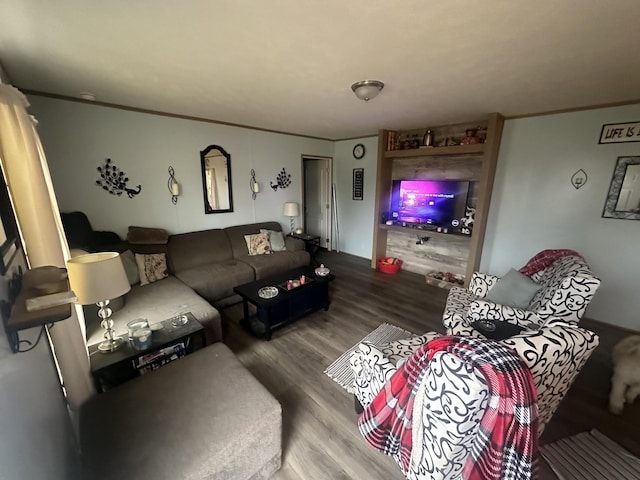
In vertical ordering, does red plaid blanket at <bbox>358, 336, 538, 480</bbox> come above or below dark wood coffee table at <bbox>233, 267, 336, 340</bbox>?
above

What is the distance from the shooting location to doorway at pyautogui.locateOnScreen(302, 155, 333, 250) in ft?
17.1

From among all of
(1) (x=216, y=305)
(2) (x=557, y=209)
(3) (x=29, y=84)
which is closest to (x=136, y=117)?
(3) (x=29, y=84)

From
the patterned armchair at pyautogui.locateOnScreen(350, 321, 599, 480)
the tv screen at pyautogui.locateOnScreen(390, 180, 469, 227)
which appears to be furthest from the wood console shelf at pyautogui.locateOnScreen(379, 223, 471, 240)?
the patterned armchair at pyautogui.locateOnScreen(350, 321, 599, 480)

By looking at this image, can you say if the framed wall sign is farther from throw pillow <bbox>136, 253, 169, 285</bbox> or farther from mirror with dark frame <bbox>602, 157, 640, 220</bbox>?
throw pillow <bbox>136, 253, 169, 285</bbox>

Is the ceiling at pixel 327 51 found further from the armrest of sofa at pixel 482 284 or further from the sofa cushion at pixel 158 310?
the sofa cushion at pixel 158 310

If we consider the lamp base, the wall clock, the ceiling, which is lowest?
the lamp base

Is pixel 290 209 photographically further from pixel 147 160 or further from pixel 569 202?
pixel 569 202

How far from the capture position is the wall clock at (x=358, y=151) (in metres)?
4.67

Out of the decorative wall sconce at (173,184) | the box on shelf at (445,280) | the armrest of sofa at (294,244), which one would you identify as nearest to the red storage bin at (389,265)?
the box on shelf at (445,280)

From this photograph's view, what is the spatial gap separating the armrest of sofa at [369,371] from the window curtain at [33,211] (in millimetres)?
1475

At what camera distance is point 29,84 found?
7.19ft

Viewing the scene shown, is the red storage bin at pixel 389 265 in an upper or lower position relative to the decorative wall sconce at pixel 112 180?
lower

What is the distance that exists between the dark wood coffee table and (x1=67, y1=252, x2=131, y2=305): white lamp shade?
1.16 meters

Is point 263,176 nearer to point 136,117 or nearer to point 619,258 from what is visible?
point 136,117
